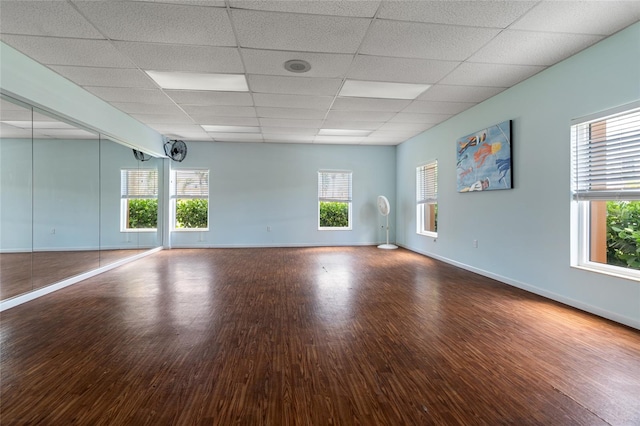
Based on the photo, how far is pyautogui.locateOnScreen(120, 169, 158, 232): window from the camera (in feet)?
18.9

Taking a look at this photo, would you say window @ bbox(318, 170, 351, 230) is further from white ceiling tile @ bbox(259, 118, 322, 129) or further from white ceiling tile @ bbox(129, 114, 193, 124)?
white ceiling tile @ bbox(129, 114, 193, 124)

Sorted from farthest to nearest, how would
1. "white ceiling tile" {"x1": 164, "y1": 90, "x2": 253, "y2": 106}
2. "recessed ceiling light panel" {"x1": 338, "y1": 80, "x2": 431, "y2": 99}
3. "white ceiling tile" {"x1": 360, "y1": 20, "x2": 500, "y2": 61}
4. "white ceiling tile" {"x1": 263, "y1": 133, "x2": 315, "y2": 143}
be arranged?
"white ceiling tile" {"x1": 263, "y1": 133, "x2": 315, "y2": 143}
"white ceiling tile" {"x1": 164, "y1": 90, "x2": 253, "y2": 106}
"recessed ceiling light panel" {"x1": 338, "y1": 80, "x2": 431, "y2": 99}
"white ceiling tile" {"x1": 360, "y1": 20, "x2": 500, "y2": 61}

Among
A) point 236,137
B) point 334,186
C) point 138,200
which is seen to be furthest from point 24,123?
point 334,186

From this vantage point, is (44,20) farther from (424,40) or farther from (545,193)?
(545,193)

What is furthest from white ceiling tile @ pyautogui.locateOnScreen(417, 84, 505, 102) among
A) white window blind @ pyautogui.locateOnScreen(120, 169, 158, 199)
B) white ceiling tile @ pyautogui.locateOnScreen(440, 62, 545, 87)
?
white window blind @ pyautogui.locateOnScreen(120, 169, 158, 199)

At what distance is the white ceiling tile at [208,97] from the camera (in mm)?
4047

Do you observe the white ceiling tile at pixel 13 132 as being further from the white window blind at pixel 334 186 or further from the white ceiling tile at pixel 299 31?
the white window blind at pixel 334 186

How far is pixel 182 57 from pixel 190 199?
4734mm

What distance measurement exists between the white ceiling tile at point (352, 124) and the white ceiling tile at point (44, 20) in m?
3.61

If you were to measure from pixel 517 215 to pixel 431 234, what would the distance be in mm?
2357

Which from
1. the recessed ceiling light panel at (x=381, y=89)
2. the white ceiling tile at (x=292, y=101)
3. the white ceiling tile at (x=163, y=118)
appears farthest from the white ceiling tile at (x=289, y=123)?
the recessed ceiling light panel at (x=381, y=89)

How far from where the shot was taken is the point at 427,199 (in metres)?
6.24

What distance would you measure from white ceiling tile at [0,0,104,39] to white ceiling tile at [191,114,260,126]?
2418mm

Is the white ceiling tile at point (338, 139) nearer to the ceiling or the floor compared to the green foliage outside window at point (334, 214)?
nearer to the ceiling
